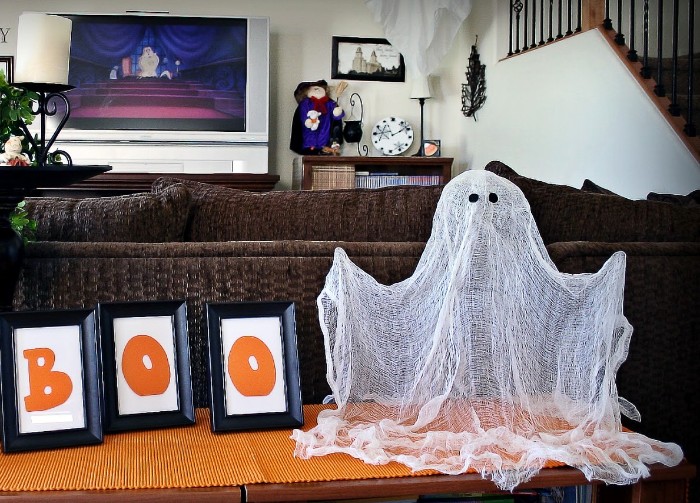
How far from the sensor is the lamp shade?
568 centimetres

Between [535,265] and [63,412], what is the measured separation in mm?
808

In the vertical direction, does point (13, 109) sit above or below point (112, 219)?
above

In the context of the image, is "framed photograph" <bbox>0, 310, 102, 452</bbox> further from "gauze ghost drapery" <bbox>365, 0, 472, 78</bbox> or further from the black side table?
"gauze ghost drapery" <bbox>365, 0, 472, 78</bbox>

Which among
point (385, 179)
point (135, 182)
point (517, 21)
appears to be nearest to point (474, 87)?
point (517, 21)

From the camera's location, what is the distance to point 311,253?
1558 millimetres

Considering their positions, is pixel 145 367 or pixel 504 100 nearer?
pixel 145 367

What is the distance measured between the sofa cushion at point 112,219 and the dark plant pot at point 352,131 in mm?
4248

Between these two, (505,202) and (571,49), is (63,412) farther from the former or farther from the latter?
(571,49)

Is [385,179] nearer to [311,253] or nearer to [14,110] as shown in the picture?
[311,253]

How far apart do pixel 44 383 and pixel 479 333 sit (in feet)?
2.32

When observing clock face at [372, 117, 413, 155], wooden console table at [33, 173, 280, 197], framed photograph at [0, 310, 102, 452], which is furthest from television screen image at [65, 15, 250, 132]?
framed photograph at [0, 310, 102, 452]

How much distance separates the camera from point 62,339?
4.39 feet

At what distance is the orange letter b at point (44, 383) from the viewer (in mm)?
1307

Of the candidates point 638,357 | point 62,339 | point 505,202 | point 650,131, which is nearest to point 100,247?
point 62,339
